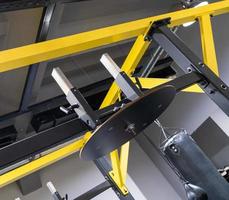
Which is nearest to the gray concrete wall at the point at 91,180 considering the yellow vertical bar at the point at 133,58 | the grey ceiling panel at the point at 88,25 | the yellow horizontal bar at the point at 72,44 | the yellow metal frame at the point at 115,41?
the grey ceiling panel at the point at 88,25

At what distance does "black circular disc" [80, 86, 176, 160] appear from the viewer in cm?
103

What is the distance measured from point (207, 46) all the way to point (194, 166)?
0.72 m

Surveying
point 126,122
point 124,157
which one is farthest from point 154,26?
point 124,157

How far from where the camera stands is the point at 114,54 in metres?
3.19

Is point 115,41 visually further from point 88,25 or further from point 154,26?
point 88,25

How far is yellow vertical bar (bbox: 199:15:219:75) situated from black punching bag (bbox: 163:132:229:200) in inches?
19.0

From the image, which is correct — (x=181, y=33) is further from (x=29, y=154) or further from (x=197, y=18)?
(x=29, y=154)

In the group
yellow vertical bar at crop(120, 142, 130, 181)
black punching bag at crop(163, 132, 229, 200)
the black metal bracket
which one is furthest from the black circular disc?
yellow vertical bar at crop(120, 142, 130, 181)

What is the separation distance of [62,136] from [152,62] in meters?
1.80

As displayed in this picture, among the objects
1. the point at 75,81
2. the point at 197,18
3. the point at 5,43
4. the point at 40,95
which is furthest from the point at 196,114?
the point at 5,43

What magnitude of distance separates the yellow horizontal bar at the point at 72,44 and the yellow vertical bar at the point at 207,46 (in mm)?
68

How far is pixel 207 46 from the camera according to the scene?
1.70 meters

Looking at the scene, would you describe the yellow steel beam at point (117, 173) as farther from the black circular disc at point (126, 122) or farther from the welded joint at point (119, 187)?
the black circular disc at point (126, 122)

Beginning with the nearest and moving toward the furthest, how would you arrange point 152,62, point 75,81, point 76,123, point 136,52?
point 76,123 → point 136,52 → point 152,62 → point 75,81
